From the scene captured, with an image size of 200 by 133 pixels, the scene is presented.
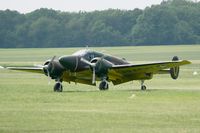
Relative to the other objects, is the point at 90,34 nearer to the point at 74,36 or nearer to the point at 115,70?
the point at 74,36

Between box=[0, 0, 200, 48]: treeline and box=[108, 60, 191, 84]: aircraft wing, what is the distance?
131 meters

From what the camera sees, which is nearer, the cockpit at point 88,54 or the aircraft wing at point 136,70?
the aircraft wing at point 136,70

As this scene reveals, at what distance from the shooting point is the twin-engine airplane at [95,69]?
1470 inches

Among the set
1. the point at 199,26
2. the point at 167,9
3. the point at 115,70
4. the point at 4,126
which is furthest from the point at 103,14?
the point at 4,126

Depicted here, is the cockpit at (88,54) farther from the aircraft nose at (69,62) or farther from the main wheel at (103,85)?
the main wheel at (103,85)

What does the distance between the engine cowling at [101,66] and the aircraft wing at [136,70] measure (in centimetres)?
33

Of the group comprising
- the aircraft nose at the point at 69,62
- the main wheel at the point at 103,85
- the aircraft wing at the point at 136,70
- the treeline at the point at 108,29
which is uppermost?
the aircraft nose at the point at 69,62

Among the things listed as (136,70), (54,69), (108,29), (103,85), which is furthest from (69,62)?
(108,29)

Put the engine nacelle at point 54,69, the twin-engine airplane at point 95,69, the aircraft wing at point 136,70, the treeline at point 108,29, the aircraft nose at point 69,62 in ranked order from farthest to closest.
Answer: the treeline at point 108,29, the engine nacelle at point 54,69, the aircraft wing at point 136,70, the twin-engine airplane at point 95,69, the aircraft nose at point 69,62

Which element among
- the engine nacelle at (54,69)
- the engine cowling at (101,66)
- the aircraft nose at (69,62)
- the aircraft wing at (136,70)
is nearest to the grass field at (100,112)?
the aircraft nose at (69,62)

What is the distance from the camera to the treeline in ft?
566

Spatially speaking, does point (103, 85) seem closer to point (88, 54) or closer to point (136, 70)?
point (88, 54)

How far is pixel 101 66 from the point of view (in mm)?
37438

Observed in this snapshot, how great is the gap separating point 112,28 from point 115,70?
144403 millimetres
